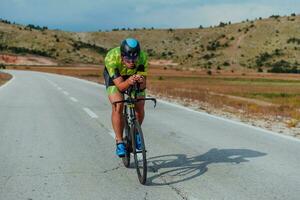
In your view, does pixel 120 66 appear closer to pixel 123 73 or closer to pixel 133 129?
pixel 123 73

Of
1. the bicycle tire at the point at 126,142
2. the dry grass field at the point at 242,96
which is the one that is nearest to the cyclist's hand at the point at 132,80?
the bicycle tire at the point at 126,142

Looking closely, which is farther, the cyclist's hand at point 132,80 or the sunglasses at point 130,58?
the sunglasses at point 130,58

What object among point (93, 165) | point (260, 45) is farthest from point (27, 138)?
point (260, 45)

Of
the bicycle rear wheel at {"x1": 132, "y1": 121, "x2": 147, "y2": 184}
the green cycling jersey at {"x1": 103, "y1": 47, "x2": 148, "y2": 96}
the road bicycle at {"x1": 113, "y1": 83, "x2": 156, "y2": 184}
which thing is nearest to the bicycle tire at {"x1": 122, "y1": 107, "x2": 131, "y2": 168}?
the road bicycle at {"x1": 113, "y1": 83, "x2": 156, "y2": 184}

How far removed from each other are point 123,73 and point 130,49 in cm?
55

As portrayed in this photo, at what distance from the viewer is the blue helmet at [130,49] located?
21.3 feet

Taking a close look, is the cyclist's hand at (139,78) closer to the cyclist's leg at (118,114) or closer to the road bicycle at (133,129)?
the road bicycle at (133,129)

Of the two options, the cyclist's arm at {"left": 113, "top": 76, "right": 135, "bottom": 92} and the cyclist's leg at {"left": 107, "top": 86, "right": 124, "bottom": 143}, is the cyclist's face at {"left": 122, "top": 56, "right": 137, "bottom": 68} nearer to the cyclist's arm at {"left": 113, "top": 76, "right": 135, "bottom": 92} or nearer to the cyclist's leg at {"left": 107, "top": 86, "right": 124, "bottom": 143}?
the cyclist's arm at {"left": 113, "top": 76, "right": 135, "bottom": 92}

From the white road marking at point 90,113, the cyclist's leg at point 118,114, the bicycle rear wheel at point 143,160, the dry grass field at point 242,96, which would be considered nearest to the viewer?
the bicycle rear wheel at point 143,160

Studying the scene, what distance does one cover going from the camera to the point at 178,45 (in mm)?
150000

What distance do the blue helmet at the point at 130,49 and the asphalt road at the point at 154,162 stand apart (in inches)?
63.7

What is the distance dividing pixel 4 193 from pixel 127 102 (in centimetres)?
194

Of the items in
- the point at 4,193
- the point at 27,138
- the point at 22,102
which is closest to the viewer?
the point at 4,193

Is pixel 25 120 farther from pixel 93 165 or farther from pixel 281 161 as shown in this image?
pixel 281 161
